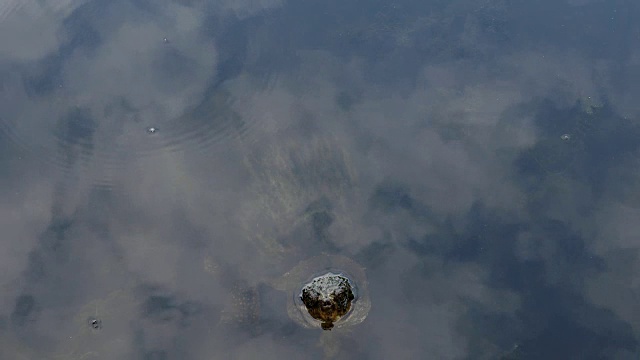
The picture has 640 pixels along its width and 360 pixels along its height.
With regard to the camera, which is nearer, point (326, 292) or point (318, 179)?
point (326, 292)

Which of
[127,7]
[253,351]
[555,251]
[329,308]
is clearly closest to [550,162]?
[555,251]

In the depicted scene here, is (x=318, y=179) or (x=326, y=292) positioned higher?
(x=318, y=179)

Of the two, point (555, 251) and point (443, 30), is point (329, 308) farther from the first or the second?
point (443, 30)
